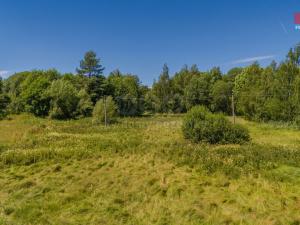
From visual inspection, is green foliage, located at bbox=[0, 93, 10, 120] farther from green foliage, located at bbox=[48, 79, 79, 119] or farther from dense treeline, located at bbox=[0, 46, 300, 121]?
green foliage, located at bbox=[48, 79, 79, 119]

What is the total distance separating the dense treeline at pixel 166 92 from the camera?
100ft

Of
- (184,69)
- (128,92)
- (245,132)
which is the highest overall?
(184,69)

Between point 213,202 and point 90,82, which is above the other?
point 90,82

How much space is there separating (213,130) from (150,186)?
821 cm

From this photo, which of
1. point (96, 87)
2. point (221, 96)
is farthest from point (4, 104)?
point (221, 96)

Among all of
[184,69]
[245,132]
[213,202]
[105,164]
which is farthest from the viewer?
[184,69]

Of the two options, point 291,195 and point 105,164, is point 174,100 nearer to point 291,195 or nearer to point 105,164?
point 105,164

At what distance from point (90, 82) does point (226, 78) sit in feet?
89.0

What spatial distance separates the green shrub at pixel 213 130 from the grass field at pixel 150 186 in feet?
8.06

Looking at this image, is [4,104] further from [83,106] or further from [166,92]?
[166,92]

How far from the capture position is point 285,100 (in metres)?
30.4

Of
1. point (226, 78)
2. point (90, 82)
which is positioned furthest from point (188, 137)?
point (226, 78)


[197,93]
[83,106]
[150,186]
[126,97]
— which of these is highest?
[197,93]

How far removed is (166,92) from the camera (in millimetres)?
51469
